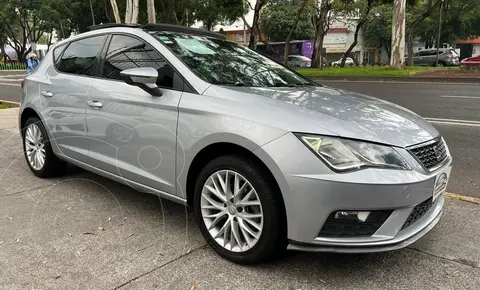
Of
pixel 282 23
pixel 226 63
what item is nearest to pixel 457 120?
pixel 226 63

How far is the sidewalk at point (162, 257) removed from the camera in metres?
→ 2.64

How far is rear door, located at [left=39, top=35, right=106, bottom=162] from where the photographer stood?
3.96 meters

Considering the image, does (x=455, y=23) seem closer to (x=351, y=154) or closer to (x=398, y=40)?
(x=398, y=40)

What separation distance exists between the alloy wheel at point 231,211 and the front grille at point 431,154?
104 centimetres

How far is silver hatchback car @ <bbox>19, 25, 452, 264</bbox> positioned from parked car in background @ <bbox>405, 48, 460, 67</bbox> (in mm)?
33835

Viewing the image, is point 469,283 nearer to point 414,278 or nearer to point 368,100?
point 414,278

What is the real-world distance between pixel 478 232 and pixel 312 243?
166 cm

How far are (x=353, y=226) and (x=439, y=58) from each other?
35529 mm

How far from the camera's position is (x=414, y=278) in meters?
2.67

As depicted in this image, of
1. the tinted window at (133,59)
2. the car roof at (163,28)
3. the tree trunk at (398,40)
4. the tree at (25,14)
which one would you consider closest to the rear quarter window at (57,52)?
the car roof at (163,28)

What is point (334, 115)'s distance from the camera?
2.69 meters

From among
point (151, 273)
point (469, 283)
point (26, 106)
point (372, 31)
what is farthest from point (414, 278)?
point (372, 31)

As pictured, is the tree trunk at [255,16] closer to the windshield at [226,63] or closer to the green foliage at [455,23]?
the green foliage at [455,23]

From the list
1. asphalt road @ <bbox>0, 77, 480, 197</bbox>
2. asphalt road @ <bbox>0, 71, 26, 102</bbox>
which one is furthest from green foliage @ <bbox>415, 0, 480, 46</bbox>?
asphalt road @ <bbox>0, 71, 26, 102</bbox>
